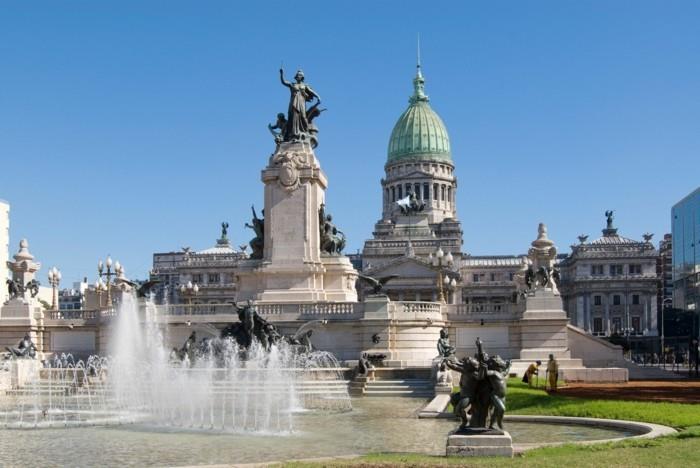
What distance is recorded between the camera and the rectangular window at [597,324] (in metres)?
136

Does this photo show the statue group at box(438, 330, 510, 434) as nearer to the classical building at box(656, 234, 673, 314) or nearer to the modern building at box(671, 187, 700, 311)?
the modern building at box(671, 187, 700, 311)

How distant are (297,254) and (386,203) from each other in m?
115

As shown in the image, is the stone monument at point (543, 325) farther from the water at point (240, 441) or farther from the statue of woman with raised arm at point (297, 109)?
the water at point (240, 441)

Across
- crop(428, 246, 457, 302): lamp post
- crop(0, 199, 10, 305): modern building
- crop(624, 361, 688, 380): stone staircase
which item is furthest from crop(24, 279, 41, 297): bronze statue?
crop(0, 199, 10, 305): modern building

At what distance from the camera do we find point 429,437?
859 inches

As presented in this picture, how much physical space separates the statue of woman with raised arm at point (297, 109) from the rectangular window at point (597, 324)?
9402 cm

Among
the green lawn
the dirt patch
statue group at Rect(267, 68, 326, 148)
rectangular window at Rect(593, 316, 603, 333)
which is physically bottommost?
rectangular window at Rect(593, 316, 603, 333)

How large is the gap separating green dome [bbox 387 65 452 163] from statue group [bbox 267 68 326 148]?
10377 cm

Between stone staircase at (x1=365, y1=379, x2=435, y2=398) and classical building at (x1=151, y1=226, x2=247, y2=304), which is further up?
classical building at (x1=151, y1=226, x2=247, y2=304)

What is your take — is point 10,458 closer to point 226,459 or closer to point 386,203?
point 226,459

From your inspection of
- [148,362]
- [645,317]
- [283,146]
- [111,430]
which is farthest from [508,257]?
[111,430]

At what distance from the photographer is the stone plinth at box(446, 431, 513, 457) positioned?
54.8ft

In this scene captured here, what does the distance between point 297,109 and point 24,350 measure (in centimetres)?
1984

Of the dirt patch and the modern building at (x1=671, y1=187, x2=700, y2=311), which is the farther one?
the modern building at (x1=671, y1=187, x2=700, y2=311)
